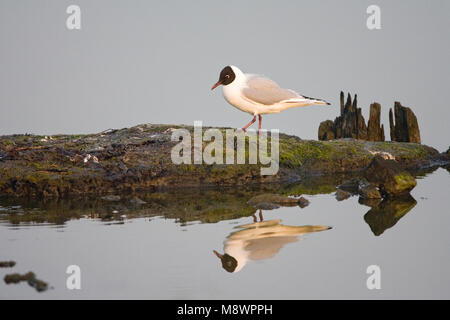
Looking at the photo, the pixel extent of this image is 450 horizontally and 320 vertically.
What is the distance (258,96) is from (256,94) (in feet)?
0.26

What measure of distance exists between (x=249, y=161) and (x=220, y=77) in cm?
264

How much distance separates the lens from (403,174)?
14336 mm

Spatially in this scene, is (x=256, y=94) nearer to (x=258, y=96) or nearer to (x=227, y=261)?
(x=258, y=96)

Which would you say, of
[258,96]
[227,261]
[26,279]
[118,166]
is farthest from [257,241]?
[258,96]

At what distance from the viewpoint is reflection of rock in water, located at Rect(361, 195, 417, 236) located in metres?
10.8

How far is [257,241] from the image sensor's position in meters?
9.36

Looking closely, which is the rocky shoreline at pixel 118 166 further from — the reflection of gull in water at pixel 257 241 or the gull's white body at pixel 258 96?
the reflection of gull in water at pixel 257 241

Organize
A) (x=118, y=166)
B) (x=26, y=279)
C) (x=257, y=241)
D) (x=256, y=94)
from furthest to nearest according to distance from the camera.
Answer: (x=256, y=94) → (x=118, y=166) → (x=257, y=241) → (x=26, y=279)

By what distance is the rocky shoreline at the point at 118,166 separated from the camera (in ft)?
47.8

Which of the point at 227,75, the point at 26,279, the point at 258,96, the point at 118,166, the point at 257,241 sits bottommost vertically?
the point at 26,279

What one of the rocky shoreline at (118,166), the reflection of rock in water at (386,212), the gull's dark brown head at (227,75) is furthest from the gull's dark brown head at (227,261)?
the gull's dark brown head at (227,75)

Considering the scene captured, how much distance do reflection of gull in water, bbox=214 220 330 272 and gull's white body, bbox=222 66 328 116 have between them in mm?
6191

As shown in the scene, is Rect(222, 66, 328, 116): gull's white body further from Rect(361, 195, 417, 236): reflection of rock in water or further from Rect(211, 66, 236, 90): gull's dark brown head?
Rect(361, 195, 417, 236): reflection of rock in water

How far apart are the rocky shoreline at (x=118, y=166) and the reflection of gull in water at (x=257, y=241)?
5.25 metres
